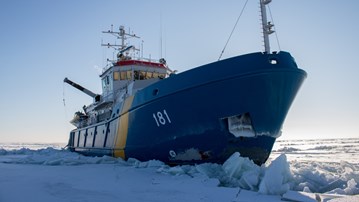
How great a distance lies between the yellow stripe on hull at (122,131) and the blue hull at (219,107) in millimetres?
1402

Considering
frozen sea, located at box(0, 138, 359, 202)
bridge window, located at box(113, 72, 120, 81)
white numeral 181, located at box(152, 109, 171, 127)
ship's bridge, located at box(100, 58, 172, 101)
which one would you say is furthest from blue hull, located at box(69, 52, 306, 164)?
bridge window, located at box(113, 72, 120, 81)

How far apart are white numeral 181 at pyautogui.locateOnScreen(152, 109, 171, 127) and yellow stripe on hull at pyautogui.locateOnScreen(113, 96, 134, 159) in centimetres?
169

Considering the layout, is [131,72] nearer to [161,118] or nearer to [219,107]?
[161,118]

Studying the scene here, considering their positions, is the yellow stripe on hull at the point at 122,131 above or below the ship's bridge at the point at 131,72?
below

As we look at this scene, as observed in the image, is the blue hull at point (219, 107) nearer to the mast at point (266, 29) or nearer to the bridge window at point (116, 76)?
the mast at point (266, 29)

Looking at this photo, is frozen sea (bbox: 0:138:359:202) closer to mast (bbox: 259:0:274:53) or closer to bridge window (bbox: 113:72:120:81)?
mast (bbox: 259:0:274:53)

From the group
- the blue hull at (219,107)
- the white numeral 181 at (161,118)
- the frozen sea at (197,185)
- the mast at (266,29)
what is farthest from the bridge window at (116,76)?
the mast at (266,29)

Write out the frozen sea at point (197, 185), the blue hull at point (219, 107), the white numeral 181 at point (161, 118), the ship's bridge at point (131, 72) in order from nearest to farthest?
the frozen sea at point (197, 185) < the blue hull at point (219, 107) < the white numeral 181 at point (161, 118) < the ship's bridge at point (131, 72)

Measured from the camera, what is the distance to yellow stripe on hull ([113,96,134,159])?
10.2 meters

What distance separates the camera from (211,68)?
771 cm

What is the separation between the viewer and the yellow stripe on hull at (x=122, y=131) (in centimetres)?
1017

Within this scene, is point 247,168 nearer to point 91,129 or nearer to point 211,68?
point 211,68

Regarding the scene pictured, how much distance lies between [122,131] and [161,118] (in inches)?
101

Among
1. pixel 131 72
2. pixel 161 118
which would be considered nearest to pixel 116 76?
pixel 131 72
